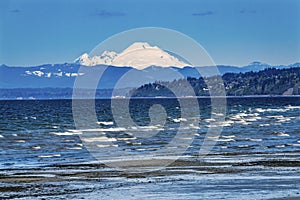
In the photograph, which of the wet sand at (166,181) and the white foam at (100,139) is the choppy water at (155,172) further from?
the white foam at (100,139)

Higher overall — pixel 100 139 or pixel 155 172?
pixel 100 139

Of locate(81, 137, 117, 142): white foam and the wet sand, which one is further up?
locate(81, 137, 117, 142): white foam

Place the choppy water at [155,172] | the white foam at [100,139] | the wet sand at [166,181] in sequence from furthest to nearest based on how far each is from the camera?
the white foam at [100,139] < the choppy water at [155,172] < the wet sand at [166,181]

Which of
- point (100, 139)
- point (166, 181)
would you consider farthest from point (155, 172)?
point (100, 139)

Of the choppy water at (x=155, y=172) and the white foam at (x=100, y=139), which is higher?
the white foam at (x=100, y=139)

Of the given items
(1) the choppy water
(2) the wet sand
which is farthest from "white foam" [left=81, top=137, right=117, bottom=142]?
(2) the wet sand

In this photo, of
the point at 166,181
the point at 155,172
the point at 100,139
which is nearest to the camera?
the point at 166,181

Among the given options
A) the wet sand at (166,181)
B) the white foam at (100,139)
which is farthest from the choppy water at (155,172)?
the white foam at (100,139)

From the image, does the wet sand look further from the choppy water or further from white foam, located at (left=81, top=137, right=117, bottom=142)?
white foam, located at (left=81, top=137, right=117, bottom=142)

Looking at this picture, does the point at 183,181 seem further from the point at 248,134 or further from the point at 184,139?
the point at 248,134

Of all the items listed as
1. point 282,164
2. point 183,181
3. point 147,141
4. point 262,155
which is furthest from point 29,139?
point 183,181

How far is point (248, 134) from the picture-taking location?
61.9m

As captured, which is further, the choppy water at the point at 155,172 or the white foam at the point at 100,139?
the white foam at the point at 100,139

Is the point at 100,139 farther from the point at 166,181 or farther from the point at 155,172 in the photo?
the point at 166,181
